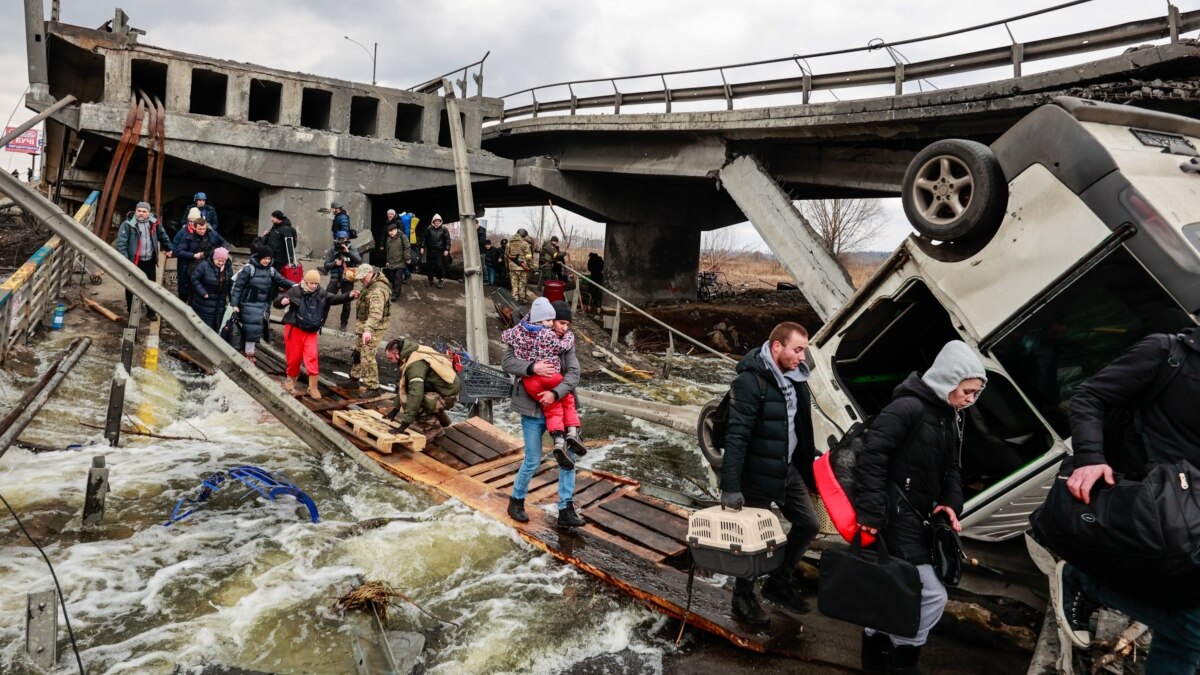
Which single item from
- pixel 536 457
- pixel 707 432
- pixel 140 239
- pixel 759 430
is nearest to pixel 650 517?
pixel 707 432

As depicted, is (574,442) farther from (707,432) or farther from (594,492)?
(707,432)

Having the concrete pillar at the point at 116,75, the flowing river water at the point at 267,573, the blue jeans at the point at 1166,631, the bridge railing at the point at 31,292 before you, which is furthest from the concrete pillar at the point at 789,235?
the concrete pillar at the point at 116,75

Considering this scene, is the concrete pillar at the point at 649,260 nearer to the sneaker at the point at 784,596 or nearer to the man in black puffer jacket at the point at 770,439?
A: the sneaker at the point at 784,596

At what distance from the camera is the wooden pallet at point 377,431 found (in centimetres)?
759

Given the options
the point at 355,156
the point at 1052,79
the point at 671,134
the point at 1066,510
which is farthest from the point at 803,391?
the point at 355,156

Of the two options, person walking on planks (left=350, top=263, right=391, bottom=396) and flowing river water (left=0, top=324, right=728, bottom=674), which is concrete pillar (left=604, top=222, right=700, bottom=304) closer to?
person walking on planks (left=350, top=263, right=391, bottom=396)

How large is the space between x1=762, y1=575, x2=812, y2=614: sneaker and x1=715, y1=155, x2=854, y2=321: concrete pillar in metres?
7.70

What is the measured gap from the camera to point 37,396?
767cm

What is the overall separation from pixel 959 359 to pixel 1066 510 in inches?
31.8

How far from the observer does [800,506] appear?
4645 millimetres

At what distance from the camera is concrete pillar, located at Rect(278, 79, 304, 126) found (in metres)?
17.0

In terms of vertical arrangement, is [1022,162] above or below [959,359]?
above

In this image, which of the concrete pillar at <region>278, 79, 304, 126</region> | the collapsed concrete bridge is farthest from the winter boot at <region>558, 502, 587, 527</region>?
the concrete pillar at <region>278, 79, 304, 126</region>

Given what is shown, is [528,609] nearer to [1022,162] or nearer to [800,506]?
[800,506]
